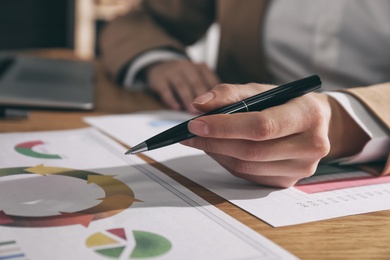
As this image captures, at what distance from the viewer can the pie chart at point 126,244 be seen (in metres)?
0.32

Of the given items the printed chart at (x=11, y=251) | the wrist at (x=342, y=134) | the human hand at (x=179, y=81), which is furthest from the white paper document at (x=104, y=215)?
the human hand at (x=179, y=81)

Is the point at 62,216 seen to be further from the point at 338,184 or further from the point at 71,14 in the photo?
the point at 71,14

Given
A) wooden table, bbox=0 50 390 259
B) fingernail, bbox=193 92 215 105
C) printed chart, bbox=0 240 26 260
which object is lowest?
wooden table, bbox=0 50 390 259

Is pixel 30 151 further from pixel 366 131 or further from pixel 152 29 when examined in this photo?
pixel 152 29

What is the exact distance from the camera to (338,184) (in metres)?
0.47

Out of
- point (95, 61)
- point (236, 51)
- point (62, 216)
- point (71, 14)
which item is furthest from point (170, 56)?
point (71, 14)

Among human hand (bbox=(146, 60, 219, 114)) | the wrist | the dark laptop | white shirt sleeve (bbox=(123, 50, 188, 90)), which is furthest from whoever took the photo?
white shirt sleeve (bbox=(123, 50, 188, 90))

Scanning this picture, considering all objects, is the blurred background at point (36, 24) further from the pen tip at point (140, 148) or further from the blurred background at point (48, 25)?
the pen tip at point (140, 148)

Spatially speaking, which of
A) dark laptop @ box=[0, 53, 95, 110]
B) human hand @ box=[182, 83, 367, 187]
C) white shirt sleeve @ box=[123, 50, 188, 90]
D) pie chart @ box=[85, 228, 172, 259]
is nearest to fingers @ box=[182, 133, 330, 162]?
human hand @ box=[182, 83, 367, 187]

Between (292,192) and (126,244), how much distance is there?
0.17 m

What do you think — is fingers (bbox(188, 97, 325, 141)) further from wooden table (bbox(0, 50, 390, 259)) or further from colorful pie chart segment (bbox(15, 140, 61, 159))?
colorful pie chart segment (bbox(15, 140, 61, 159))

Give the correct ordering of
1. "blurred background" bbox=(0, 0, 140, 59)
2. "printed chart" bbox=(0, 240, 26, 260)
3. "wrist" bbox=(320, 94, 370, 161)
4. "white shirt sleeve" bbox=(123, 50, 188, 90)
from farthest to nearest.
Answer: "blurred background" bbox=(0, 0, 140, 59) → "white shirt sleeve" bbox=(123, 50, 188, 90) → "wrist" bbox=(320, 94, 370, 161) → "printed chart" bbox=(0, 240, 26, 260)

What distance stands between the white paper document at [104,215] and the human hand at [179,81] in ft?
1.00

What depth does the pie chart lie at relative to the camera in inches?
12.5
